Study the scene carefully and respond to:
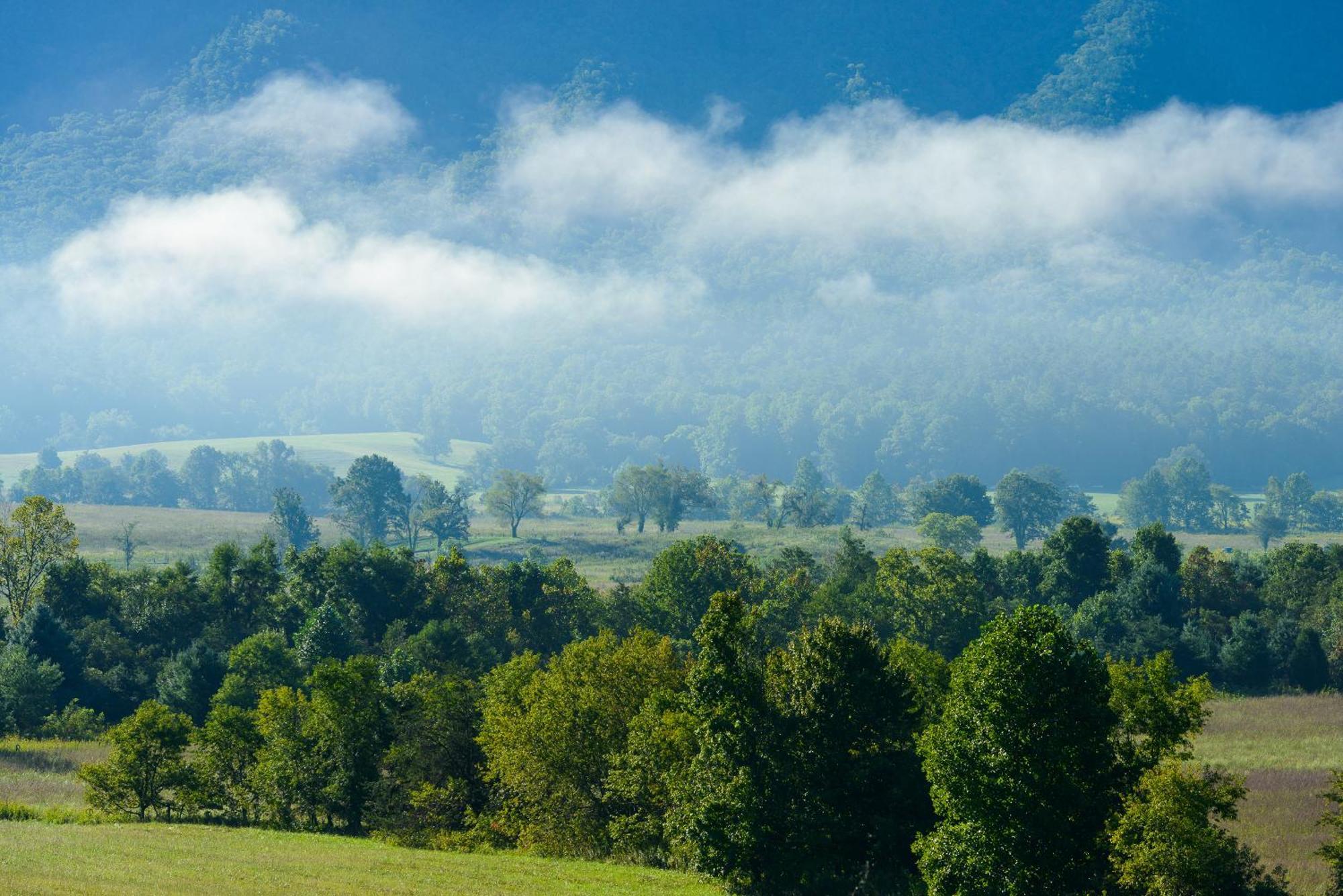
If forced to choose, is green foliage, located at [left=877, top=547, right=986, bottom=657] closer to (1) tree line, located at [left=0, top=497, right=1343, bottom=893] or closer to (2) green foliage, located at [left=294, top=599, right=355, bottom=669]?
(1) tree line, located at [left=0, top=497, right=1343, bottom=893]

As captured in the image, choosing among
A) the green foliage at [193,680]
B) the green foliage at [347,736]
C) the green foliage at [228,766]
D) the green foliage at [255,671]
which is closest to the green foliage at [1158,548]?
the green foliage at [255,671]

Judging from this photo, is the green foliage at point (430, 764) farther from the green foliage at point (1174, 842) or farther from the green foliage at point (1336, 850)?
the green foliage at point (1336, 850)

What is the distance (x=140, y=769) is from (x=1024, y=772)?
52.1 metres

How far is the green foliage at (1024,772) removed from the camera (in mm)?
42281

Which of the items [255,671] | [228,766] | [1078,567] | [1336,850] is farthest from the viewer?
[1078,567]

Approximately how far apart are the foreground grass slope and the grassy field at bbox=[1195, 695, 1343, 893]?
30766 millimetres

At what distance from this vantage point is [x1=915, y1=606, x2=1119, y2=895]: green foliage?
42.3 metres

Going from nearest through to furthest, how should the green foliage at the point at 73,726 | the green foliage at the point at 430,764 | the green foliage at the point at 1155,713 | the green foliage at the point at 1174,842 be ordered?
the green foliage at the point at 1174,842 < the green foliage at the point at 1155,713 < the green foliage at the point at 430,764 < the green foliage at the point at 73,726

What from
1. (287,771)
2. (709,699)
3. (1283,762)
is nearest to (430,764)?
(287,771)

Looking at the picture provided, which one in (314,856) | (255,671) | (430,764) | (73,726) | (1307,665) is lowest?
(73,726)

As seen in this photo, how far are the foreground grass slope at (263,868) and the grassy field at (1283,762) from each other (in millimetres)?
30766

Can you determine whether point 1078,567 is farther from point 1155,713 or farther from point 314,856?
point 314,856

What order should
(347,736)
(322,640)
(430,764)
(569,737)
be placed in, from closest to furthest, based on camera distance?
(569,737) < (430,764) < (347,736) < (322,640)

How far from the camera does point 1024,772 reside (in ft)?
140
